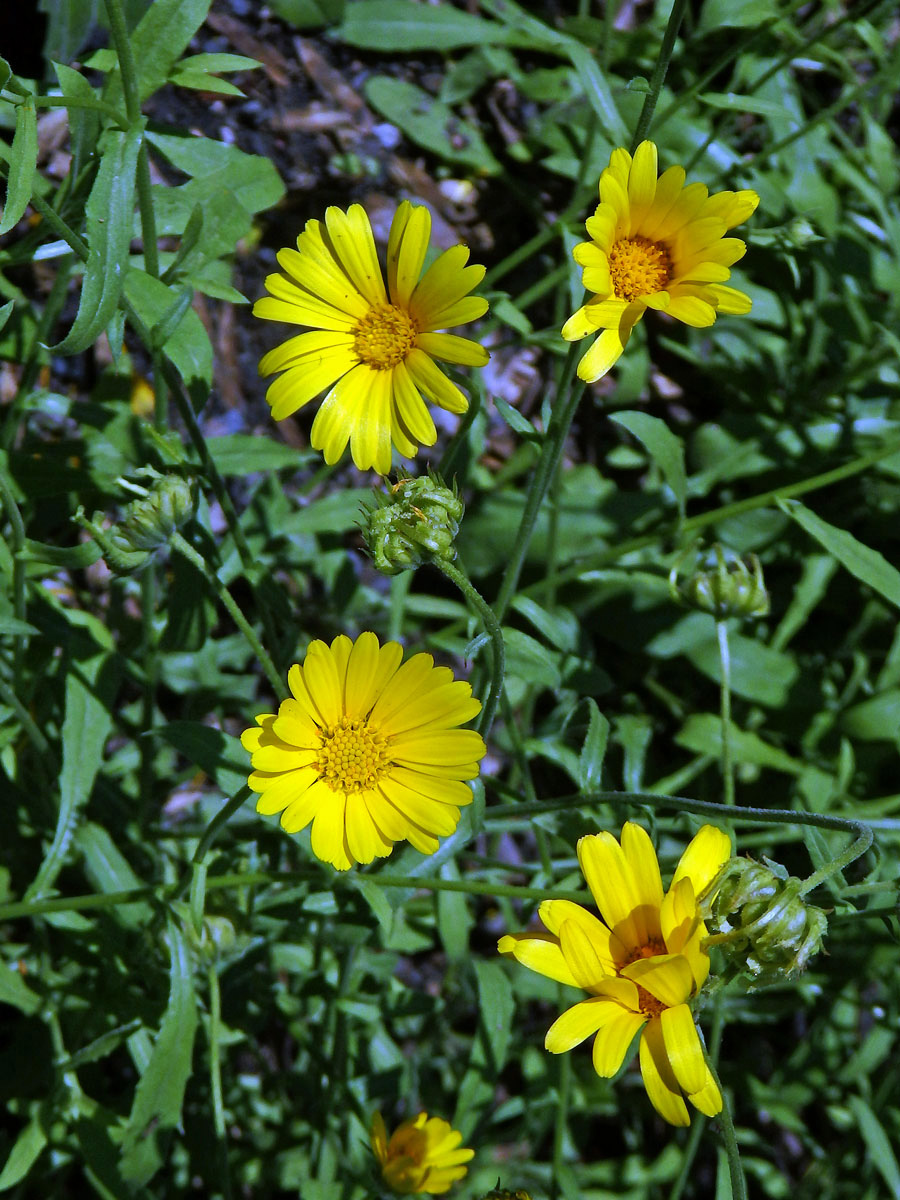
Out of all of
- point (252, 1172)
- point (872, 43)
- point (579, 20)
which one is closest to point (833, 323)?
point (872, 43)

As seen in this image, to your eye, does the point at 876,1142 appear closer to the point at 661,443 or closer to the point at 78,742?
the point at 661,443

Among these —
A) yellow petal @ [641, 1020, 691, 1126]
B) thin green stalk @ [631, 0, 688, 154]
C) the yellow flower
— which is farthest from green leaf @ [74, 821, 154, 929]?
thin green stalk @ [631, 0, 688, 154]

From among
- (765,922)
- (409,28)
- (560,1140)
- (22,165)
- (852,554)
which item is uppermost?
(409,28)

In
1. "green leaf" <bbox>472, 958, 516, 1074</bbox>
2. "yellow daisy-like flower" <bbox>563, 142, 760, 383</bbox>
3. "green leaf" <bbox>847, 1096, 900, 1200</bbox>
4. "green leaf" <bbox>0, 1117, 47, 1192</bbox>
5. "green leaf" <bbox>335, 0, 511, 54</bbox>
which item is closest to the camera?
"yellow daisy-like flower" <bbox>563, 142, 760, 383</bbox>

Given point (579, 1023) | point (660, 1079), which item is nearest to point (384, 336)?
point (579, 1023)

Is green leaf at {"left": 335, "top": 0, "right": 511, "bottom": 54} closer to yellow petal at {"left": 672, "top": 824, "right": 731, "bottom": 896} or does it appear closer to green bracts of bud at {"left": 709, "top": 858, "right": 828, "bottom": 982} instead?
yellow petal at {"left": 672, "top": 824, "right": 731, "bottom": 896}

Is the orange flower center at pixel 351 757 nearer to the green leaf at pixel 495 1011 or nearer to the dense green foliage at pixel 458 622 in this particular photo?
the dense green foliage at pixel 458 622
